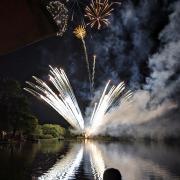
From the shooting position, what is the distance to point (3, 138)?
80312mm

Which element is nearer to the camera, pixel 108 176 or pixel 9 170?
pixel 108 176

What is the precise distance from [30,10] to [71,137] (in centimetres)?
13900

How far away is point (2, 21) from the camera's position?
149 inches

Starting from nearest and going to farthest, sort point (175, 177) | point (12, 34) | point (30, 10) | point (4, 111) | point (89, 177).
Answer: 1. point (30, 10)
2. point (12, 34)
3. point (89, 177)
4. point (175, 177)
5. point (4, 111)

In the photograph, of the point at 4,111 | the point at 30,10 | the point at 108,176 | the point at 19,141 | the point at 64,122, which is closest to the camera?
the point at 30,10

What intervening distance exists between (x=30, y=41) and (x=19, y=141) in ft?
292

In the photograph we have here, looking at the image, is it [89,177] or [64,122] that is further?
[64,122]

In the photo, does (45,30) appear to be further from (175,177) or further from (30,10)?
(175,177)

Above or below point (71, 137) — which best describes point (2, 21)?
below

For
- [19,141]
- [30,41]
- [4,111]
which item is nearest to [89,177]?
[30,41]

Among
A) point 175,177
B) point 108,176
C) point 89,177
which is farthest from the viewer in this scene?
point 175,177

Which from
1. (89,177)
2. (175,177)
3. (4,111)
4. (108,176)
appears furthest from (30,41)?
(4,111)

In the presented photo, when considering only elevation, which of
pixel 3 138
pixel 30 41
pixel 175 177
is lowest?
pixel 175 177

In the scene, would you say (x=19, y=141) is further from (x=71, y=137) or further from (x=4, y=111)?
(x=71, y=137)
